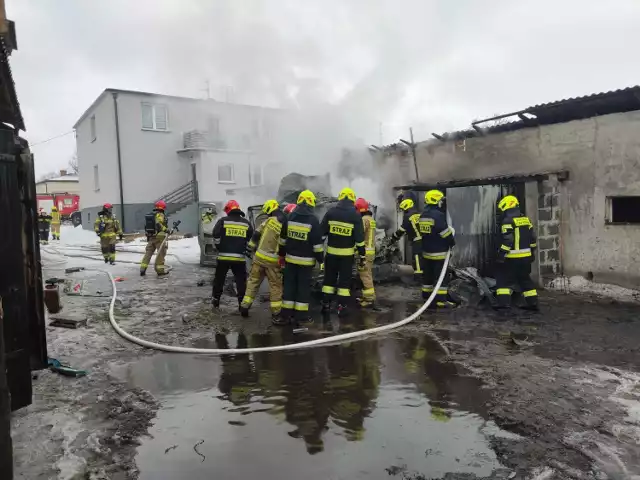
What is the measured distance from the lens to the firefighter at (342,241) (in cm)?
686

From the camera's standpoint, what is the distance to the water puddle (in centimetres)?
298

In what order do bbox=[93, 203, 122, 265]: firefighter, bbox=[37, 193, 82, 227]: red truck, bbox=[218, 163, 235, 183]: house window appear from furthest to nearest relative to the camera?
bbox=[37, 193, 82, 227]: red truck < bbox=[218, 163, 235, 183]: house window < bbox=[93, 203, 122, 265]: firefighter

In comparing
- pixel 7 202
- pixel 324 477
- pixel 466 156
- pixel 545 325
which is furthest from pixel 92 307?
pixel 466 156

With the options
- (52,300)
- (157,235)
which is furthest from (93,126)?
(52,300)

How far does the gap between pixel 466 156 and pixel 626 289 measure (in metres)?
3.98

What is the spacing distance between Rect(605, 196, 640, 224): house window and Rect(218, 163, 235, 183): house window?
69.3 ft

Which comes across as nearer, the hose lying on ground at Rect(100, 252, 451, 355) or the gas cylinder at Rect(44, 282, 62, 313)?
Answer: the hose lying on ground at Rect(100, 252, 451, 355)

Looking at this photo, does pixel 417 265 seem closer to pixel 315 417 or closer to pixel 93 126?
pixel 315 417

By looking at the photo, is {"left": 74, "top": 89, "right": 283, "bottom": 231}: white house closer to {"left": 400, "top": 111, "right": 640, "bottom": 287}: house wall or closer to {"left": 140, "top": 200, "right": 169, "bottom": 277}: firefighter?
{"left": 140, "top": 200, "right": 169, "bottom": 277}: firefighter

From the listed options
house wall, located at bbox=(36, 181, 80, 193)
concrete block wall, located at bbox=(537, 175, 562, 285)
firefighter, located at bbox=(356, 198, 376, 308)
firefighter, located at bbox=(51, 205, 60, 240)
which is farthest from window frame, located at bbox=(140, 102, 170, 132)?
house wall, located at bbox=(36, 181, 80, 193)

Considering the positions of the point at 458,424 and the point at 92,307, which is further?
the point at 92,307

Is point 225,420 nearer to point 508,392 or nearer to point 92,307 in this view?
point 508,392

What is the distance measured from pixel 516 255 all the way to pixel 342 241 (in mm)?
2532

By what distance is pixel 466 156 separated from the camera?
10.2 m
